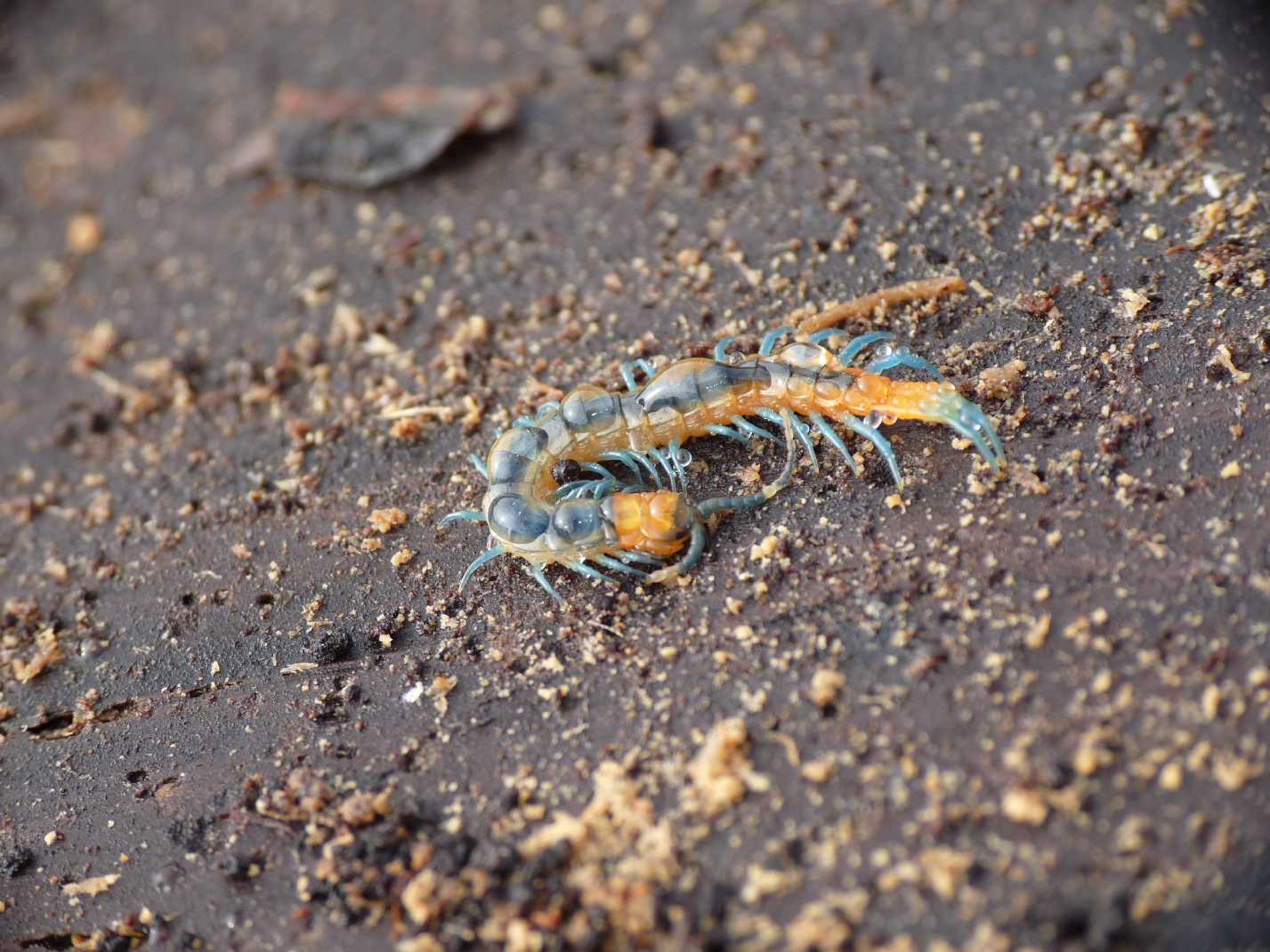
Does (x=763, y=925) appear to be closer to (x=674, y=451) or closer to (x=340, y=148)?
(x=674, y=451)

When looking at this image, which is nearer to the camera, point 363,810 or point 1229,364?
point 363,810

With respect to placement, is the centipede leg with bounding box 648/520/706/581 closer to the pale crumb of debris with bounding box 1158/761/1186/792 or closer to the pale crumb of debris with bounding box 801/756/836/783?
the pale crumb of debris with bounding box 801/756/836/783

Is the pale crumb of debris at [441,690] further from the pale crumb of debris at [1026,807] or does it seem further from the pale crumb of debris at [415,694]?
the pale crumb of debris at [1026,807]

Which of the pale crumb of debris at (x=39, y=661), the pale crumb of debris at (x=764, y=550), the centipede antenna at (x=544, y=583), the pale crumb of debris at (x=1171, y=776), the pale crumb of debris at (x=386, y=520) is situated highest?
the pale crumb of debris at (x=1171, y=776)

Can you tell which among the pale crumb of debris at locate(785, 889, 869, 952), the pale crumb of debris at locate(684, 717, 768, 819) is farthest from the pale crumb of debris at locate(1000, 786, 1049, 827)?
the pale crumb of debris at locate(684, 717, 768, 819)

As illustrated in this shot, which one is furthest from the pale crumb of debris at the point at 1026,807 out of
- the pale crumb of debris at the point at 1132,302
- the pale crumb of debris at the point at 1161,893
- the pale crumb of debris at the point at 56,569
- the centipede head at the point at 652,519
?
the pale crumb of debris at the point at 56,569

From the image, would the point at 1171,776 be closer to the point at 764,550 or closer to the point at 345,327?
the point at 764,550

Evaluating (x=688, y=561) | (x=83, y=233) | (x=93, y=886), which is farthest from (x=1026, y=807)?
(x=83, y=233)
